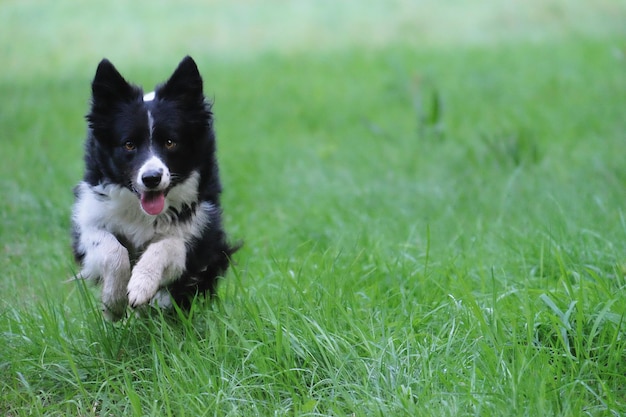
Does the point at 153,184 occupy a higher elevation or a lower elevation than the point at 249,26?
higher

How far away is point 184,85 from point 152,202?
647 mm

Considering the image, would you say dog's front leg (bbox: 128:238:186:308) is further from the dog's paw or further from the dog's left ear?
the dog's left ear

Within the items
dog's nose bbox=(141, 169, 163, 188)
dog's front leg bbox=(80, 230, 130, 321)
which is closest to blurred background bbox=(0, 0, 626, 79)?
dog's front leg bbox=(80, 230, 130, 321)

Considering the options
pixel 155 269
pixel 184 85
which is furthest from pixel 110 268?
pixel 184 85

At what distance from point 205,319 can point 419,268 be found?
1.31 meters

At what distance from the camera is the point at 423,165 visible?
7723mm

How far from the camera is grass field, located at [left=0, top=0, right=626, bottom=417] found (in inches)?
137

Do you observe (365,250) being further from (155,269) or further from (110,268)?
(110,268)

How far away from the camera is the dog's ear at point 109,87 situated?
13.2 ft

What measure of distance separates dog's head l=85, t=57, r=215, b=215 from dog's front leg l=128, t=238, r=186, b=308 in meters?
0.18

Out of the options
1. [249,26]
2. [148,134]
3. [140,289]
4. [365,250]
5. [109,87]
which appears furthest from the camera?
[249,26]

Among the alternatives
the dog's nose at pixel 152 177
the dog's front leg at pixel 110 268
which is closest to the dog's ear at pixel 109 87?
the dog's nose at pixel 152 177

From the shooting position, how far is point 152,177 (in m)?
3.79

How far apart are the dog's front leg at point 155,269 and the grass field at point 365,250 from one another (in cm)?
18
